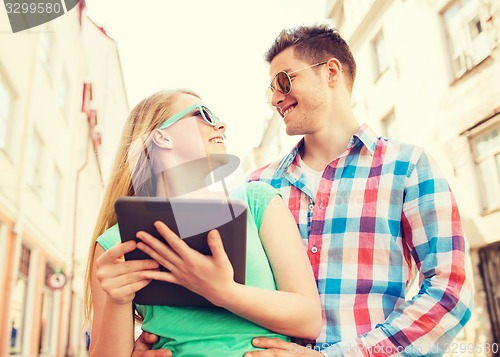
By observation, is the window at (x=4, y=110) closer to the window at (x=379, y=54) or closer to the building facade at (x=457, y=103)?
the building facade at (x=457, y=103)

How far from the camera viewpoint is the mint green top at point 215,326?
3.00 feet

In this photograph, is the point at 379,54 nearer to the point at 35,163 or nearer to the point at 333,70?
the point at 35,163

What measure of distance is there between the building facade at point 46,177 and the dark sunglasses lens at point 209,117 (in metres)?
1.23

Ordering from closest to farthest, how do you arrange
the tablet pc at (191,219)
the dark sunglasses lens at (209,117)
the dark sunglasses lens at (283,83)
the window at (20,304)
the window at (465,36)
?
1. the tablet pc at (191,219)
2. the dark sunglasses lens at (209,117)
3. the dark sunglasses lens at (283,83)
4. the window at (465,36)
5. the window at (20,304)

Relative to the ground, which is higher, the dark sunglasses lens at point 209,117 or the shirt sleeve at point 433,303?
the dark sunglasses lens at point 209,117

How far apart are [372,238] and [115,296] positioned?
2.36ft

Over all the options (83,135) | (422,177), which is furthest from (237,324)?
(83,135)

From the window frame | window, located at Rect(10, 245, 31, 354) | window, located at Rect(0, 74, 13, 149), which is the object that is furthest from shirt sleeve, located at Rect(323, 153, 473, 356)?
window, located at Rect(10, 245, 31, 354)

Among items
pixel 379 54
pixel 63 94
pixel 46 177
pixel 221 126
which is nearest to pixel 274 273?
pixel 221 126

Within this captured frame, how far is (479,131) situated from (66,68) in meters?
6.54

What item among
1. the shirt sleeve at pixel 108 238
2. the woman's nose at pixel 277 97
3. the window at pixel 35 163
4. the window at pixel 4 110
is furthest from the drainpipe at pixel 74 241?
the shirt sleeve at pixel 108 238

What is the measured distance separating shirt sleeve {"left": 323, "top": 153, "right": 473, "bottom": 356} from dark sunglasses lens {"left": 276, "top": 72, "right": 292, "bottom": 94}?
0.67 metres

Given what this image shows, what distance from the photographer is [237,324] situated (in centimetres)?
93

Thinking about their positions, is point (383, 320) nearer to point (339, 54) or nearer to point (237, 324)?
point (237, 324)
